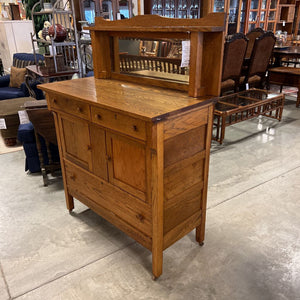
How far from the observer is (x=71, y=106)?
1.72m

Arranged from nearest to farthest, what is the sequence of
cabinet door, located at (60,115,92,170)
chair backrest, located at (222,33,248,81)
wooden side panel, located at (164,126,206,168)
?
wooden side panel, located at (164,126,206,168)
cabinet door, located at (60,115,92,170)
chair backrest, located at (222,33,248,81)

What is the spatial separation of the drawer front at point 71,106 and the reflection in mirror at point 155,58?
→ 17.5 inches

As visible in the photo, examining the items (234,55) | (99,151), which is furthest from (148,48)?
(234,55)

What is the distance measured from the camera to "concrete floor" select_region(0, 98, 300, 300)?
157 cm

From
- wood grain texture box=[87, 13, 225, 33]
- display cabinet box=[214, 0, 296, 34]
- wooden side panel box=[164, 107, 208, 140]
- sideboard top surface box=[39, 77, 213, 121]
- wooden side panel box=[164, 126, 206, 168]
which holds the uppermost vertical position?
display cabinet box=[214, 0, 296, 34]

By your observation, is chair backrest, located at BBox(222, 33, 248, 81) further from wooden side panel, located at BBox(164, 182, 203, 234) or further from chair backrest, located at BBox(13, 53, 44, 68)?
chair backrest, located at BBox(13, 53, 44, 68)

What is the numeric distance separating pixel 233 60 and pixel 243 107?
876 millimetres

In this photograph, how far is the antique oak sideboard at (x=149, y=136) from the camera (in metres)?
1.35

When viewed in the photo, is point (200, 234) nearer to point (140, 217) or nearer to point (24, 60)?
point (140, 217)

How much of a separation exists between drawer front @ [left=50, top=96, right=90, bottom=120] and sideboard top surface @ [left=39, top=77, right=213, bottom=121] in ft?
0.17

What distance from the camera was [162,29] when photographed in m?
1.50

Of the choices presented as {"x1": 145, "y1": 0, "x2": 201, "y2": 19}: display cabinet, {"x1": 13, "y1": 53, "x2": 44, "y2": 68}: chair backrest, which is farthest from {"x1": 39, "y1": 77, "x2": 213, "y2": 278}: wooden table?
{"x1": 145, "y1": 0, "x2": 201, "y2": 19}: display cabinet

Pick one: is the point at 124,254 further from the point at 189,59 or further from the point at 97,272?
the point at 189,59

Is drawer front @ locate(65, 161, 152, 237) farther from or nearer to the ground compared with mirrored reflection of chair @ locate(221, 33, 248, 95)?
nearer to the ground
